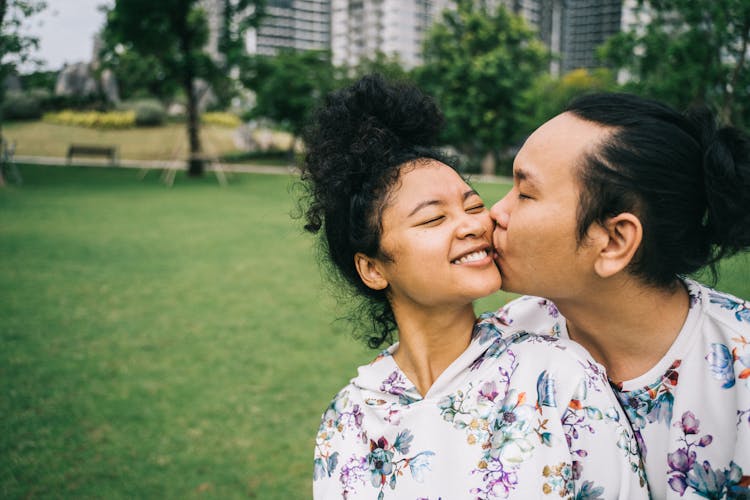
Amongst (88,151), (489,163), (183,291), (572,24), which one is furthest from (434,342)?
(572,24)

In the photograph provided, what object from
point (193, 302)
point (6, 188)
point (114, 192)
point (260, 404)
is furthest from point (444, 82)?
point (260, 404)

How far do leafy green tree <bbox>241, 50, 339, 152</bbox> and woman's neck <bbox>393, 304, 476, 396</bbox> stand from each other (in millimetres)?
26665

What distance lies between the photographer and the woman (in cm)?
151

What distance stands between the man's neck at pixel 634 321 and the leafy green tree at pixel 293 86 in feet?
88.1

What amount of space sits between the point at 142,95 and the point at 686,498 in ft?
145

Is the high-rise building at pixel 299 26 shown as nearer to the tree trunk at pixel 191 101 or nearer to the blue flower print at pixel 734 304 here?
the tree trunk at pixel 191 101

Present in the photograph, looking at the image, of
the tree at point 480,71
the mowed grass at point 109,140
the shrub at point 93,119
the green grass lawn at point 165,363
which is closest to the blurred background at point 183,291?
the green grass lawn at point 165,363

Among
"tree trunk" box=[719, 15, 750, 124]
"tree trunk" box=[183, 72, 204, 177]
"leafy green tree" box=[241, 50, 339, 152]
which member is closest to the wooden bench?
"tree trunk" box=[183, 72, 204, 177]

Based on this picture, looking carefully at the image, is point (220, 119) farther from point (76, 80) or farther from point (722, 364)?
point (722, 364)

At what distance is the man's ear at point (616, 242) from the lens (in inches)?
66.9

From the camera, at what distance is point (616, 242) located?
175 centimetres

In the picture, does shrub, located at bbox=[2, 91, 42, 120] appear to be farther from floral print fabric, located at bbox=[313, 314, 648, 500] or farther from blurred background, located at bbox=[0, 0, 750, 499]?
floral print fabric, located at bbox=[313, 314, 648, 500]

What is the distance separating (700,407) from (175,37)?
76.7 ft

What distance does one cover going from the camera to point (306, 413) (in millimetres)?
4270
